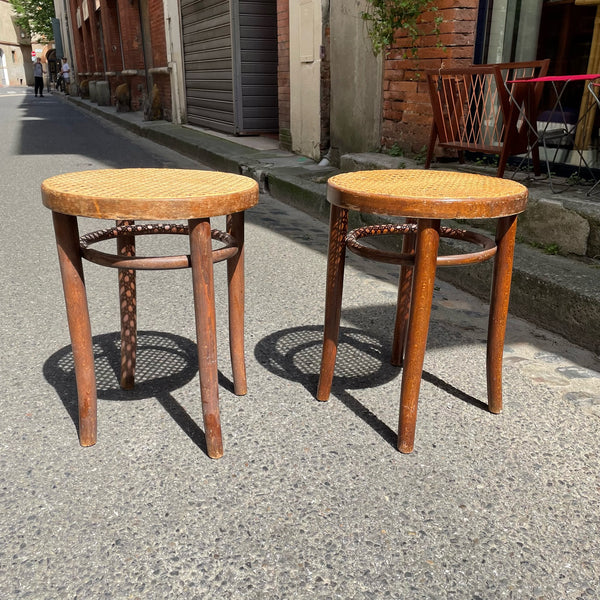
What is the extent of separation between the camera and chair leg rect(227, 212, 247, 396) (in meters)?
1.86

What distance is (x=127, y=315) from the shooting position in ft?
6.87

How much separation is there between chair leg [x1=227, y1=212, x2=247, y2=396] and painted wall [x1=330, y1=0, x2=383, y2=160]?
12.1 ft

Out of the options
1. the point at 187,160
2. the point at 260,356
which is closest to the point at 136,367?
the point at 260,356

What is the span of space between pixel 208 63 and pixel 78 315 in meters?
9.15

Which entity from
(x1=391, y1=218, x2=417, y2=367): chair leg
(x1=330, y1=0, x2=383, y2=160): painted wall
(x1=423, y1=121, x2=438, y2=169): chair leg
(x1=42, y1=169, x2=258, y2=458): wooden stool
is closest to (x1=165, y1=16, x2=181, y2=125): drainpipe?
(x1=330, y1=0, x2=383, y2=160): painted wall

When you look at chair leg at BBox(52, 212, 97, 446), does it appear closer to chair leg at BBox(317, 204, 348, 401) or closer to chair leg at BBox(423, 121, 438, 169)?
chair leg at BBox(317, 204, 348, 401)

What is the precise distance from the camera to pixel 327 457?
1.76 metres

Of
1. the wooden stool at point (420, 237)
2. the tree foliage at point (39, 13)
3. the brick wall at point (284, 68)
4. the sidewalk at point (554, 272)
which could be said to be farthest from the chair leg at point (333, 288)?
the tree foliage at point (39, 13)

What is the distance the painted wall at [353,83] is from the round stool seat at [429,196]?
3594 mm

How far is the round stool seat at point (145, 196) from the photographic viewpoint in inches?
57.7

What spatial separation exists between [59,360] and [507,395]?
170 centimetres

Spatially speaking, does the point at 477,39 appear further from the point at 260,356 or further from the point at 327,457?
the point at 327,457

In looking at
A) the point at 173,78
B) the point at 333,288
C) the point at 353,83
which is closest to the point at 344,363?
the point at 333,288

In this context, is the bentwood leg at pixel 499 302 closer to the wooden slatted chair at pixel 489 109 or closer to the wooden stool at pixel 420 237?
the wooden stool at pixel 420 237
